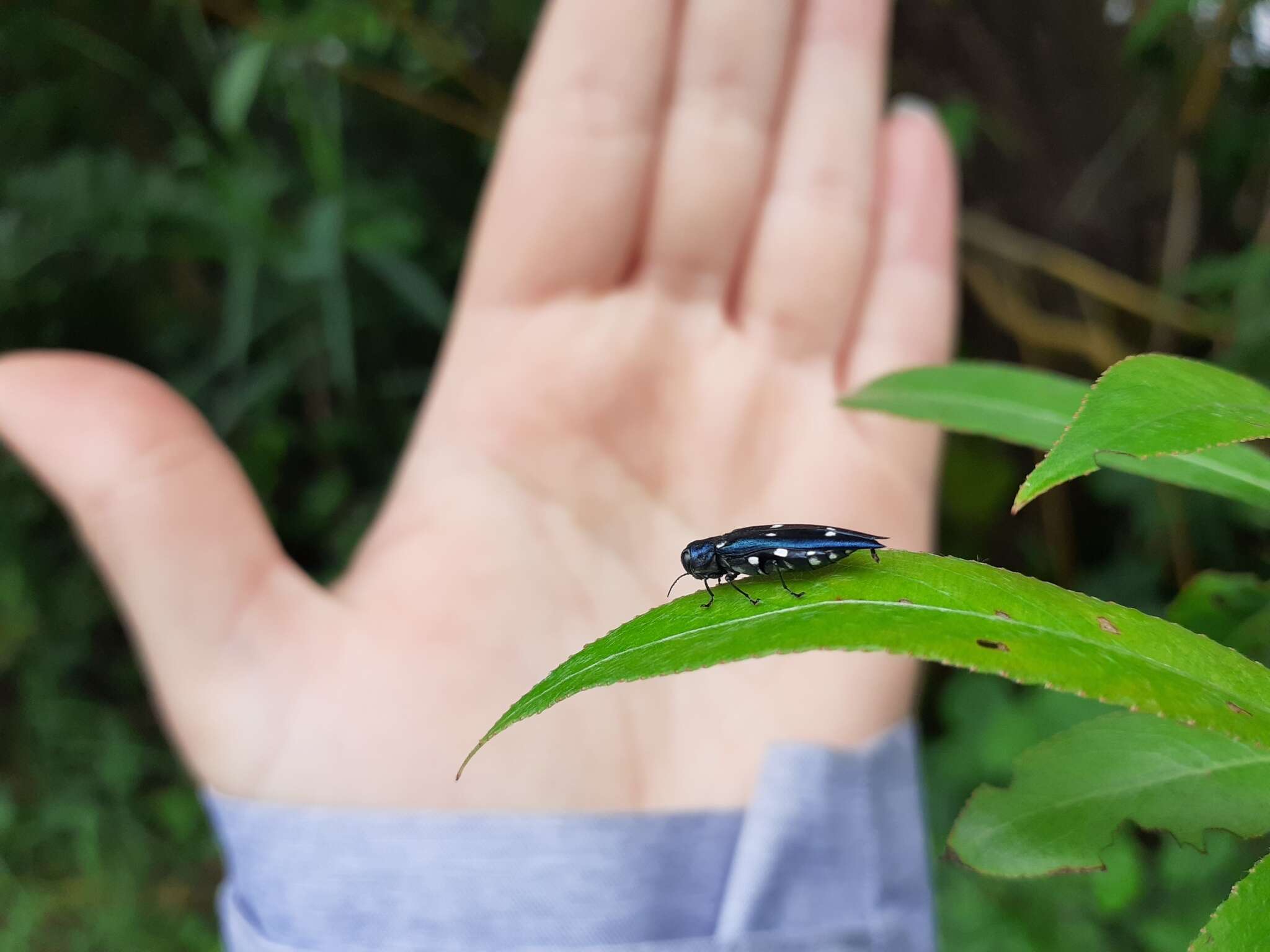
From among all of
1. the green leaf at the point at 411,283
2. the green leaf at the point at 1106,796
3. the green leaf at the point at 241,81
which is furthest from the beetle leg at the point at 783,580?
the green leaf at the point at 241,81

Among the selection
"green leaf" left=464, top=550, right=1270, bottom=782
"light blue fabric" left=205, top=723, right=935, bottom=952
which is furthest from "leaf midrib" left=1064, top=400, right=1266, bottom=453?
"light blue fabric" left=205, top=723, right=935, bottom=952

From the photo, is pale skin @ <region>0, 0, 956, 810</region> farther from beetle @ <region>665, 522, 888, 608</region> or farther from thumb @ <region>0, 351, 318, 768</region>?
beetle @ <region>665, 522, 888, 608</region>

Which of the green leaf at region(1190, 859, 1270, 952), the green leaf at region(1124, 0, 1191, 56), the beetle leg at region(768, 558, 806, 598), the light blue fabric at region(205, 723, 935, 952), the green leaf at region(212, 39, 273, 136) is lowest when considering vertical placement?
the light blue fabric at region(205, 723, 935, 952)

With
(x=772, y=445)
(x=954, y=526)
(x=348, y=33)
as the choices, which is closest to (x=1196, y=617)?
(x=772, y=445)

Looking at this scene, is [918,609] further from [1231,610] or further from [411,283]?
[411,283]

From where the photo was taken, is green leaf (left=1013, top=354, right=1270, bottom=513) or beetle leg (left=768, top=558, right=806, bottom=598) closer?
green leaf (left=1013, top=354, right=1270, bottom=513)

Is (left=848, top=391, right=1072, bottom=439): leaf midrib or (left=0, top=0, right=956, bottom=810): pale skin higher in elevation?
(left=848, top=391, right=1072, bottom=439): leaf midrib

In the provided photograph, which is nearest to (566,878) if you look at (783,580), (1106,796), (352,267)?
(783,580)
